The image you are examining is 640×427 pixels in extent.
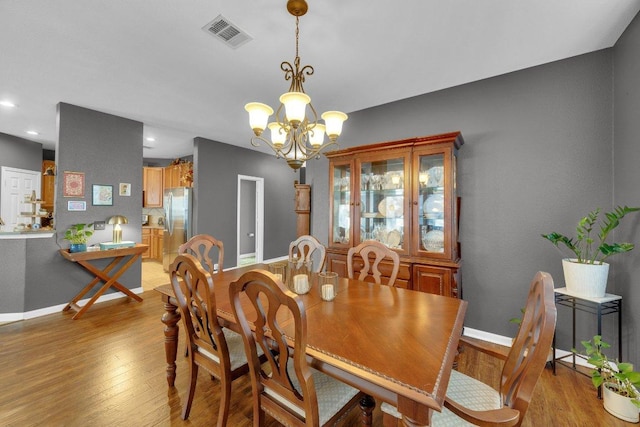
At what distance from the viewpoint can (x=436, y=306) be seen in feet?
5.27

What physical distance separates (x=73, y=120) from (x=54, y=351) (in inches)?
115

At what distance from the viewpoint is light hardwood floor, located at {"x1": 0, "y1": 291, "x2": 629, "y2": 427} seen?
5.55 ft

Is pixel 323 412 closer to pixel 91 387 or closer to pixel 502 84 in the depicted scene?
pixel 91 387

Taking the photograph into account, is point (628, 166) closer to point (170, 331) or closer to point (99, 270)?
point (170, 331)

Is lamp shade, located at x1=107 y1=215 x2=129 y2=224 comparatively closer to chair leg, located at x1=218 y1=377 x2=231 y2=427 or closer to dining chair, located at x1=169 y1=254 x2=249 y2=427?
dining chair, located at x1=169 y1=254 x2=249 y2=427

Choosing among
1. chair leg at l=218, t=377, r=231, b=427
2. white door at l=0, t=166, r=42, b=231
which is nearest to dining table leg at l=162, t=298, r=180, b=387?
chair leg at l=218, t=377, r=231, b=427

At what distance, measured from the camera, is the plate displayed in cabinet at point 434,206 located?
2.65m

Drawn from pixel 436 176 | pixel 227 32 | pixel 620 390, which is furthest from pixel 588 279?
pixel 227 32

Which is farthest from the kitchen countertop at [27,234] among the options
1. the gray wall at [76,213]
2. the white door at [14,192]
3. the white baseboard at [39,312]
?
the white door at [14,192]

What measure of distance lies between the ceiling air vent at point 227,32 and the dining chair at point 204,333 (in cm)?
174

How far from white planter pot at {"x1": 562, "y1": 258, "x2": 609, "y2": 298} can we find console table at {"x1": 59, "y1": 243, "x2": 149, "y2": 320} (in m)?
4.96

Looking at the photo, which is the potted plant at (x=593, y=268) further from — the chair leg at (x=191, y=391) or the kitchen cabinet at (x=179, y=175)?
the kitchen cabinet at (x=179, y=175)

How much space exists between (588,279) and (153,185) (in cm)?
776

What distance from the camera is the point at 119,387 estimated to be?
198cm
